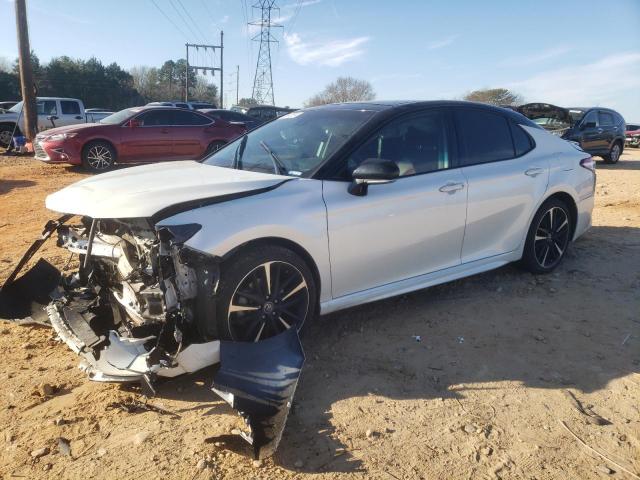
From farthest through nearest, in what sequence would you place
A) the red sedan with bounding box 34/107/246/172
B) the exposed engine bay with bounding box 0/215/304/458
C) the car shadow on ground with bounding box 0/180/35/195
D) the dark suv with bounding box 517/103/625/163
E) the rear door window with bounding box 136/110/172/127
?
the dark suv with bounding box 517/103/625/163
the rear door window with bounding box 136/110/172/127
the red sedan with bounding box 34/107/246/172
the car shadow on ground with bounding box 0/180/35/195
the exposed engine bay with bounding box 0/215/304/458

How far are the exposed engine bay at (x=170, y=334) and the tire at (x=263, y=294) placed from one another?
89mm

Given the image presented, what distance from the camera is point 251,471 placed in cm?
230

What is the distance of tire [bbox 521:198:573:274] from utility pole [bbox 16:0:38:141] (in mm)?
15950

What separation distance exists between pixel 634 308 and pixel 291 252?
3028mm

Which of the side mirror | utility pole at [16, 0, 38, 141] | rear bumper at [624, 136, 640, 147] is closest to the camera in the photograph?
the side mirror

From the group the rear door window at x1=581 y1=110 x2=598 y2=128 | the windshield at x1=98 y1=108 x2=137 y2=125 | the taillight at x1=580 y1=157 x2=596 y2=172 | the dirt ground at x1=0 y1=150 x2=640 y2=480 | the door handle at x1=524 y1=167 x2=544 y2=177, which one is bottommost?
the dirt ground at x1=0 y1=150 x2=640 y2=480

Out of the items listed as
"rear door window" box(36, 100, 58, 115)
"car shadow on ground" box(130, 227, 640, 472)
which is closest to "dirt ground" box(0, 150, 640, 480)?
"car shadow on ground" box(130, 227, 640, 472)

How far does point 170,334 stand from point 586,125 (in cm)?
1517

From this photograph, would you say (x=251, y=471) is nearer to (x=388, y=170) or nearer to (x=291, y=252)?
(x=291, y=252)

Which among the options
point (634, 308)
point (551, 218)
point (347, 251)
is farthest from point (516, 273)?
point (347, 251)

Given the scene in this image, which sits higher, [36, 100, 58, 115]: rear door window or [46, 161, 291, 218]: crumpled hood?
[36, 100, 58, 115]: rear door window

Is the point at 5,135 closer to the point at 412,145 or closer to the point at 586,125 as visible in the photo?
the point at 412,145

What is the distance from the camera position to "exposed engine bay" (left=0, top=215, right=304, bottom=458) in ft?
8.35

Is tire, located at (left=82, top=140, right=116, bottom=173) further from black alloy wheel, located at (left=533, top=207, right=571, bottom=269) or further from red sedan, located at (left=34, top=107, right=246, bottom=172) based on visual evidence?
black alloy wheel, located at (left=533, top=207, right=571, bottom=269)
